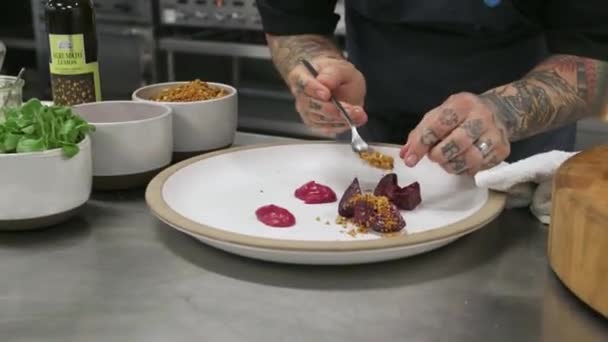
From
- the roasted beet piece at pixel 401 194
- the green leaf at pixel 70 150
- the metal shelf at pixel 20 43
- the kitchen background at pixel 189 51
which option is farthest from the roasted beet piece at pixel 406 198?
the metal shelf at pixel 20 43

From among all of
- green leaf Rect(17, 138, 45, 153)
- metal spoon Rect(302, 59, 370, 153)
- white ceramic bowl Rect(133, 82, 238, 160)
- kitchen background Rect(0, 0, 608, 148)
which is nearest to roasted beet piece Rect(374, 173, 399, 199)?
metal spoon Rect(302, 59, 370, 153)

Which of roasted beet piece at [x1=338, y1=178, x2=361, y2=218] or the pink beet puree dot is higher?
roasted beet piece at [x1=338, y1=178, x2=361, y2=218]

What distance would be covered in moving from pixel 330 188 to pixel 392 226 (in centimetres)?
15

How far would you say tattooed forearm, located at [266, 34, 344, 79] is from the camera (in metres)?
1.15

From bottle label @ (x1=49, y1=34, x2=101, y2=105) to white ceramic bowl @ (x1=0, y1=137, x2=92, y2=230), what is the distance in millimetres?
202

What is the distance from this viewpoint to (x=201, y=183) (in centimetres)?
94

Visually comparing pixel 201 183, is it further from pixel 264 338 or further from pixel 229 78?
pixel 229 78

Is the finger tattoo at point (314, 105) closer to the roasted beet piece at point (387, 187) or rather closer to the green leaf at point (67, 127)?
the roasted beet piece at point (387, 187)

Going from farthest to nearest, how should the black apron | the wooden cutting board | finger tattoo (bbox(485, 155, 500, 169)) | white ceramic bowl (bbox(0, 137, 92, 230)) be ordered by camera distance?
the black apron, finger tattoo (bbox(485, 155, 500, 169)), white ceramic bowl (bbox(0, 137, 92, 230)), the wooden cutting board

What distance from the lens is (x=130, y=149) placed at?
919 millimetres

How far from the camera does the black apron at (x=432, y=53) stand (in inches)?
44.2

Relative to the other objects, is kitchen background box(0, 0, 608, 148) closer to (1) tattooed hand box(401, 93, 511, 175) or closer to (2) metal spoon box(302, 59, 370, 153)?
(2) metal spoon box(302, 59, 370, 153)

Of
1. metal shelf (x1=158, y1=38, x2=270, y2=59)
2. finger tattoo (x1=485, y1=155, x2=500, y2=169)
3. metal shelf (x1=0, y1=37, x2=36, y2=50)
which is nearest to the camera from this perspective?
finger tattoo (x1=485, y1=155, x2=500, y2=169)

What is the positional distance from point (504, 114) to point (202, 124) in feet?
1.18
